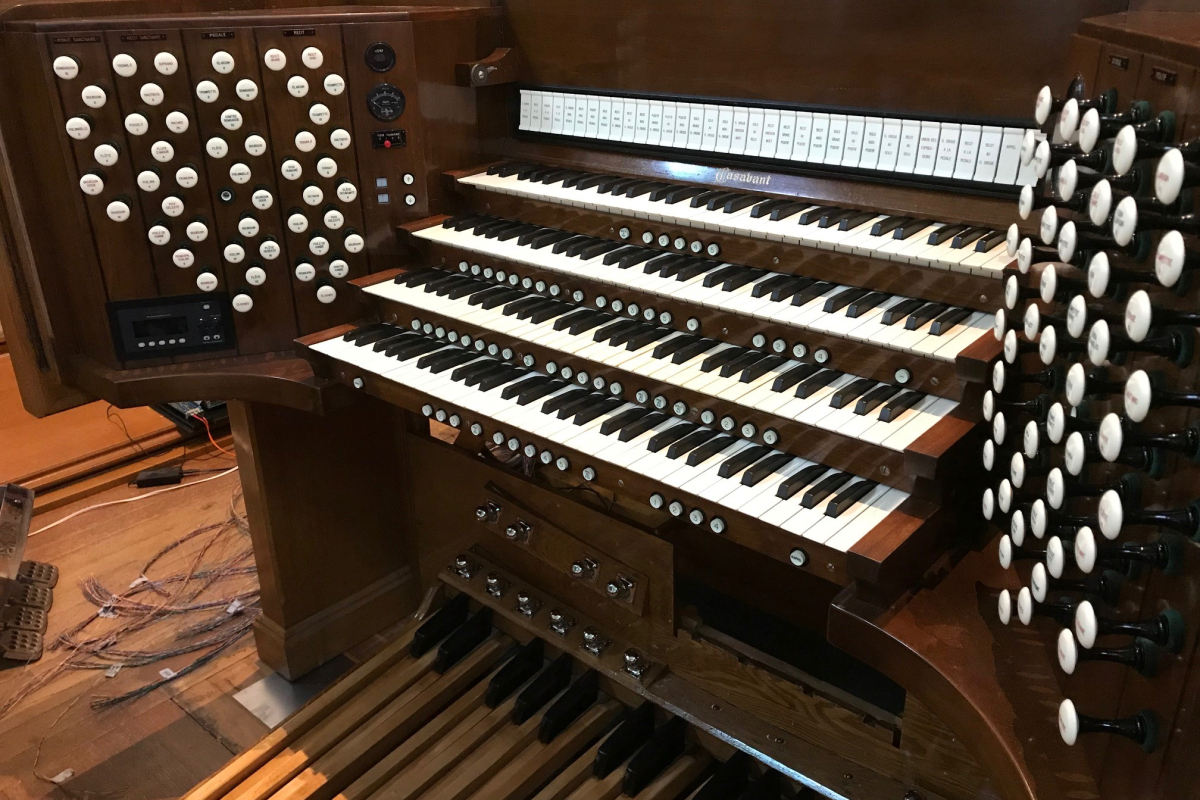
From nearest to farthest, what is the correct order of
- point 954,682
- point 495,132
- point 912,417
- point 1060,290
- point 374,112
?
point 1060,290, point 954,682, point 912,417, point 374,112, point 495,132

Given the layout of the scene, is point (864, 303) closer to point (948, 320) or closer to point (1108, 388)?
point (948, 320)

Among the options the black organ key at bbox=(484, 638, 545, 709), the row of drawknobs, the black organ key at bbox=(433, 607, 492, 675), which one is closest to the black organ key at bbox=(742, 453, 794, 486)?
the row of drawknobs

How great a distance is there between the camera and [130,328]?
230 cm

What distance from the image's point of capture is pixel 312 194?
232 cm

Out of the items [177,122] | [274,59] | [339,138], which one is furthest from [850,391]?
[177,122]

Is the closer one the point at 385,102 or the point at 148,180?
the point at 148,180

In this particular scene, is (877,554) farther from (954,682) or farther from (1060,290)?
(1060,290)

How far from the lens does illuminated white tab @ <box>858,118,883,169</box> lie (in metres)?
1.89

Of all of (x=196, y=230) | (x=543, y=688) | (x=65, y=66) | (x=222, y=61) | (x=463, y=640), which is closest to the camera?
(x=65, y=66)

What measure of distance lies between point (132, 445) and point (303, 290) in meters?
2.15

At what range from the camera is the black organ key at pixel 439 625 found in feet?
8.52

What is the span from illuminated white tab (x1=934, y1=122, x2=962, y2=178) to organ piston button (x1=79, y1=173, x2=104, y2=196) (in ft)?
5.69

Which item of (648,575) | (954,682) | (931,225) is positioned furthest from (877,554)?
(648,575)

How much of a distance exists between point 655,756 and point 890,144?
1387mm
